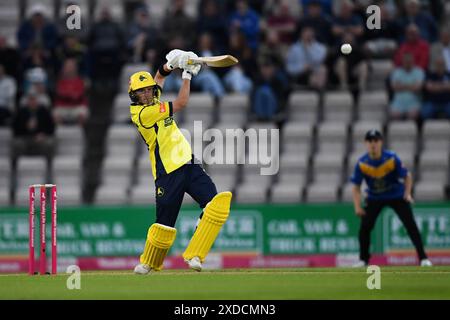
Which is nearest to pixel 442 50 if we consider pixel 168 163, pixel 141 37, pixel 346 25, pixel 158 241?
pixel 346 25

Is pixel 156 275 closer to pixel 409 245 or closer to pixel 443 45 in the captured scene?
pixel 409 245

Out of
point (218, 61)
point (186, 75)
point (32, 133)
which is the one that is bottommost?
point (32, 133)

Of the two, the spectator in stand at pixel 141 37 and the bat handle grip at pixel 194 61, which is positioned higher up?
the spectator in stand at pixel 141 37

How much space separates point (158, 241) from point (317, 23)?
925 cm

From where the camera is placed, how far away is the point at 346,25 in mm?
21906

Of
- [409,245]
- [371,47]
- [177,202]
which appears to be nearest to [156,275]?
[177,202]

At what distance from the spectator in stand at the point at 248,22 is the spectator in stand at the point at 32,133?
3.73 meters

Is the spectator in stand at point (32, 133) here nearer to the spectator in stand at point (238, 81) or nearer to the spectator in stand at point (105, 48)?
the spectator in stand at point (105, 48)

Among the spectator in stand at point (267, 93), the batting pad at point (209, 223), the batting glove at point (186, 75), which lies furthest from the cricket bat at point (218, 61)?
the spectator in stand at point (267, 93)

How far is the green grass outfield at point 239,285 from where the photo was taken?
38.8 ft

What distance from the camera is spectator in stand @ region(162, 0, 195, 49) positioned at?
22391 mm

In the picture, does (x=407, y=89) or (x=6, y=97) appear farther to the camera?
(x=6, y=97)

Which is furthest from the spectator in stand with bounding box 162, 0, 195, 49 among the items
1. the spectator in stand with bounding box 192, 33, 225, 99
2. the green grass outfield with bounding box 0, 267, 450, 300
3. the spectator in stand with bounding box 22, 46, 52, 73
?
the green grass outfield with bounding box 0, 267, 450, 300

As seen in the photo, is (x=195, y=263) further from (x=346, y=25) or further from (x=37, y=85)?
(x=346, y=25)
